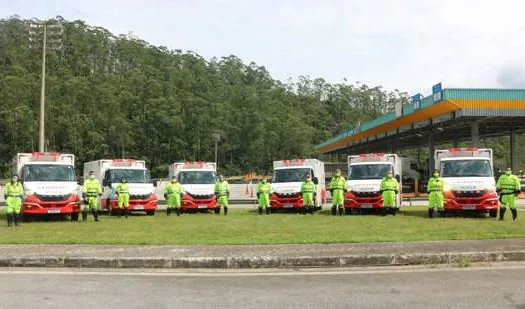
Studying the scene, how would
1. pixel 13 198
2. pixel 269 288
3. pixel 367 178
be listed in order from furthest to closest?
1. pixel 367 178
2. pixel 13 198
3. pixel 269 288

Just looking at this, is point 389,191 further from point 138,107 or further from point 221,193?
point 138,107

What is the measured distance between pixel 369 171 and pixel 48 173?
12.3 metres

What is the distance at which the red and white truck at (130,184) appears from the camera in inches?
971

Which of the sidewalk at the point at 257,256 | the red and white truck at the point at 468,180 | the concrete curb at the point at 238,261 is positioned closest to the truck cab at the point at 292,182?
the red and white truck at the point at 468,180

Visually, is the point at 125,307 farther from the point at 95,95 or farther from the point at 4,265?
the point at 95,95

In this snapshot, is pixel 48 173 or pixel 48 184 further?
pixel 48 173

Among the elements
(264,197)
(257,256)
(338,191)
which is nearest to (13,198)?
(264,197)

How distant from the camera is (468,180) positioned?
71.5 feet

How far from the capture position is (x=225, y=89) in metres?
109

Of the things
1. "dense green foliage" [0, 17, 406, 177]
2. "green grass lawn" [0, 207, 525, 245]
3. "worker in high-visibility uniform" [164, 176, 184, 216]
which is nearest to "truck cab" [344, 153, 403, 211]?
"green grass lawn" [0, 207, 525, 245]

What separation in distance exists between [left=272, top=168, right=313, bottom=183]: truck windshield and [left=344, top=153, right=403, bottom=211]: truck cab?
6.61 ft

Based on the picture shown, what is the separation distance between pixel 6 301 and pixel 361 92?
465 feet

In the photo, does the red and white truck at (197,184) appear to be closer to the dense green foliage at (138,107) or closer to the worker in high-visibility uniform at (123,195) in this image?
the worker in high-visibility uniform at (123,195)

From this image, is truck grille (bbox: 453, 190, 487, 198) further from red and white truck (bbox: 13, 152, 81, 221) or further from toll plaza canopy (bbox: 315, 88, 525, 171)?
toll plaza canopy (bbox: 315, 88, 525, 171)
